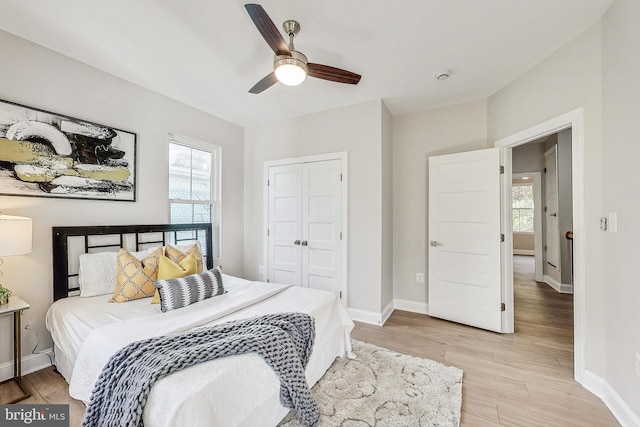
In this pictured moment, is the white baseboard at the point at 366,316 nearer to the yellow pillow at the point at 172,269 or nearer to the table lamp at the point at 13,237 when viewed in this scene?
the yellow pillow at the point at 172,269

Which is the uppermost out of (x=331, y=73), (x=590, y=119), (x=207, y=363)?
(x=331, y=73)

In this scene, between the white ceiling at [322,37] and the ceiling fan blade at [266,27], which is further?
the white ceiling at [322,37]

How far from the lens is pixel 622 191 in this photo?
5.52 ft

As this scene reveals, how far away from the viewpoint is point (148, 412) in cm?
111

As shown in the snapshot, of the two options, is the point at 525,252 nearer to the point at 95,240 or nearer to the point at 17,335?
the point at 95,240

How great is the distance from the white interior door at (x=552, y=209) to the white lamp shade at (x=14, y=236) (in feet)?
21.9

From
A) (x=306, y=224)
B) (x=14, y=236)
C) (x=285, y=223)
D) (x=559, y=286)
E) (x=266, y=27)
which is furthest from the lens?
(x=559, y=286)

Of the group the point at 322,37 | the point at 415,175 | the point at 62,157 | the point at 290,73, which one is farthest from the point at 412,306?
the point at 62,157

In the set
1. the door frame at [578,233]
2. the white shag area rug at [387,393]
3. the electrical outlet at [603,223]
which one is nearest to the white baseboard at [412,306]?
the white shag area rug at [387,393]

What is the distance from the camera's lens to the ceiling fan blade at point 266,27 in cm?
143

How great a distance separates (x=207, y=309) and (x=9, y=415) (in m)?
1.19

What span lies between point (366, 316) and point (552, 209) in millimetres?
4239

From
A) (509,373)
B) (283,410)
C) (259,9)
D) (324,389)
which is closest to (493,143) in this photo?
(509,373)

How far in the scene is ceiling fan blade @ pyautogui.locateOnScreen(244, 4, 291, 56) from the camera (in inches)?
56.3
